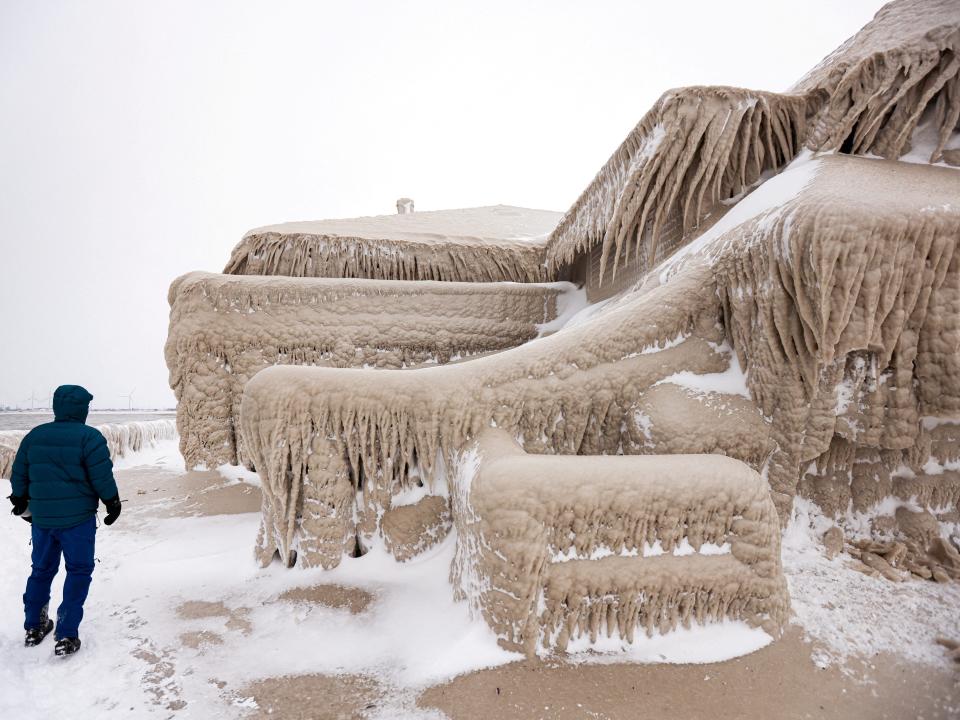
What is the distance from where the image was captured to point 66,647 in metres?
2.28

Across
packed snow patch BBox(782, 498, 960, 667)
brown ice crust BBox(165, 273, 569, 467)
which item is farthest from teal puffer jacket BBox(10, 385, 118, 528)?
packed snow patch BBox(782, 498, 960, 667)

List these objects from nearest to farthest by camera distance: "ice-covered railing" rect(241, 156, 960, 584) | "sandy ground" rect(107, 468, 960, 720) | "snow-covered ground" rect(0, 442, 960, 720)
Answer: "sandy ground" rect(107, 468, 960, 720) < "snow-covered ground" rect(0, 442, 960, 720) < "ice-covered railing" rect(241, 156, 960, 584)

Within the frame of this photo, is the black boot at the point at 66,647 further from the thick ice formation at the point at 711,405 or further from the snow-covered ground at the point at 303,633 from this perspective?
the thick ice formation at the point at 711,405

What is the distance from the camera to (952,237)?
8.30 ft

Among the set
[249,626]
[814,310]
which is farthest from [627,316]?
[249,626]

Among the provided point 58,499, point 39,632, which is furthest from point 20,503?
point 39,632

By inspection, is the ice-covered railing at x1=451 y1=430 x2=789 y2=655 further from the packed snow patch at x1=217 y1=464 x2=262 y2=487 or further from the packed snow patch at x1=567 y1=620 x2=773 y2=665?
the packed snow patch at x1=217 y1=464 x2=262 y2=487

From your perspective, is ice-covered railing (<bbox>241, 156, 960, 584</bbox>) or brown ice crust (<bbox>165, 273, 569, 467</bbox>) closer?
ice-covered railing (<bbox>241, 156, 960, 584</bbox>)

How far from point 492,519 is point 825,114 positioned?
4.07 m

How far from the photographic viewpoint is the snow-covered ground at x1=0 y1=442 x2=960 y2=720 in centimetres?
204

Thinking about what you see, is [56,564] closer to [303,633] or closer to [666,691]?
[303,633]

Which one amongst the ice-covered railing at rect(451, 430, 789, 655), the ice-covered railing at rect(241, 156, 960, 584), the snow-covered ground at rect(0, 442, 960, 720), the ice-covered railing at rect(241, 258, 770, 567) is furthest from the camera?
the ice-covered railing at rect(241, 258, 770, 567)

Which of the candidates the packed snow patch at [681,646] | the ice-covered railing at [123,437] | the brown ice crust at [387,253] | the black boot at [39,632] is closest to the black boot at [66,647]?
the black boot at [39,632]

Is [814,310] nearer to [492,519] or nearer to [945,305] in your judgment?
[945,305]
